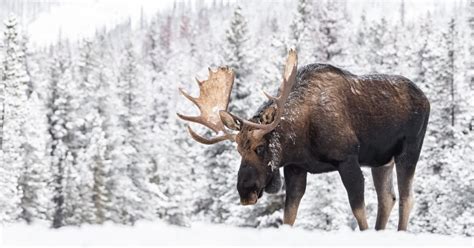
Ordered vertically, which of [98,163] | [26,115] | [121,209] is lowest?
[121,209]

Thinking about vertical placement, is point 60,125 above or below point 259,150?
below

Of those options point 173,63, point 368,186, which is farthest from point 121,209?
point 173,63

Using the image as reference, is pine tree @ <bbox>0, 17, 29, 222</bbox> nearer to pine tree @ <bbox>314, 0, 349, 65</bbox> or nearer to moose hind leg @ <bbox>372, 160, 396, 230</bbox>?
pine tree @ <bbox>314, 0, 349, 65</bbox>

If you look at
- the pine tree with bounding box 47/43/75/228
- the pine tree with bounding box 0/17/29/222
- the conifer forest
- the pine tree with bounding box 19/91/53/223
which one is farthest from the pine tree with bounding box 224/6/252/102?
the pine tree with bounding box 47/43/75/228

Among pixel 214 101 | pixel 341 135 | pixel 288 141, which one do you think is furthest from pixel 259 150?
pixel 214 101

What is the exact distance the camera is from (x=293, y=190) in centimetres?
641

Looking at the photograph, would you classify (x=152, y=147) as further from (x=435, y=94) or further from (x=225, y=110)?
(x=225, y=110)

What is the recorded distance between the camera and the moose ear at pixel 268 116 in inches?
245

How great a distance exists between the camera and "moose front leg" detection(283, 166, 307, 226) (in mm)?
6297

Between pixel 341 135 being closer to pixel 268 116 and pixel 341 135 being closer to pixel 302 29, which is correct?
pixel 268 116

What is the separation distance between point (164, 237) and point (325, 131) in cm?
305

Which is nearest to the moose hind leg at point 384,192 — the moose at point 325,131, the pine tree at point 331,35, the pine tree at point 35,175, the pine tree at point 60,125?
the moose at point 325,131

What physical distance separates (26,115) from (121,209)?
365 inches

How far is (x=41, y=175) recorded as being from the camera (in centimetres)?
4025
